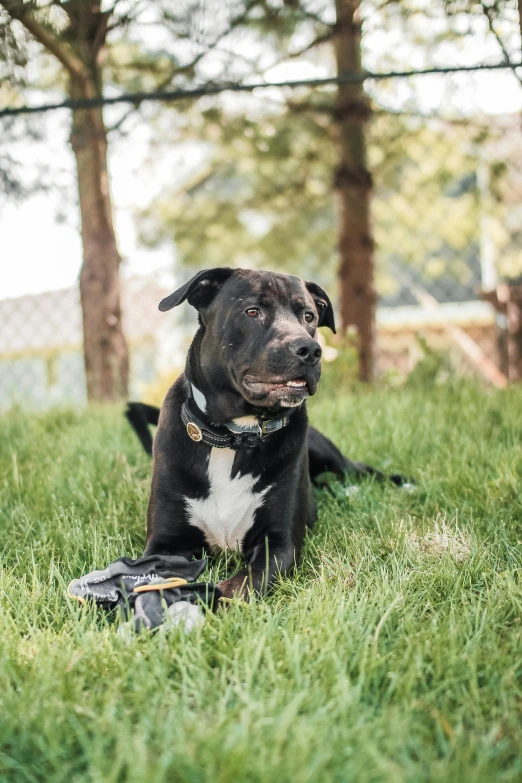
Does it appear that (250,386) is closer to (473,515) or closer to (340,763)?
(473,515)

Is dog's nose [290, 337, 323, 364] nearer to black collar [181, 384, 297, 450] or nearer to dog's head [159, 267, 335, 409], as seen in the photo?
dog's head [159, 267, 335, 409]

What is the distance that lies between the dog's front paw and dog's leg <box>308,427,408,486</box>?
129 centimetres

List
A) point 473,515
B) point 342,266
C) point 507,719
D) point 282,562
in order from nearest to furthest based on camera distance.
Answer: point 507,719, point 282,562, point 473,515, point 342,266

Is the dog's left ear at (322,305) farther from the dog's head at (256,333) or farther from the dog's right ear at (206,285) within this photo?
the dog's right ear at (206,285)

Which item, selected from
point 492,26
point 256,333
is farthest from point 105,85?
point 256,333

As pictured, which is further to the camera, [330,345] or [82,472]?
[330,345]

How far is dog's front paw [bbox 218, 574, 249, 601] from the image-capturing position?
84.7 inches

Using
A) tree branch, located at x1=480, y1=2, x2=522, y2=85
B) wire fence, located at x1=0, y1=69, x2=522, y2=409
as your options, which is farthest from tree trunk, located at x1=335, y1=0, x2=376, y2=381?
tree branch, located at x1=480, y1=2, x2=522, y2=85

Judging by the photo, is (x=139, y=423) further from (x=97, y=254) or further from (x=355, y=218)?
(x=355, y=218)

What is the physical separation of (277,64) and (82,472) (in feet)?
14.4

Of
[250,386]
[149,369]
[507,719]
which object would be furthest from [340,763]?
[149,369]

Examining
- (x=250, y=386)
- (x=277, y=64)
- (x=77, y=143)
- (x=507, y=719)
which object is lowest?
(x=507, y=719)

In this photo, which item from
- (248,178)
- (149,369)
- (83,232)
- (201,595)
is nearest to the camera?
(201,595)

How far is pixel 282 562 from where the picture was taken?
7.93 feet
